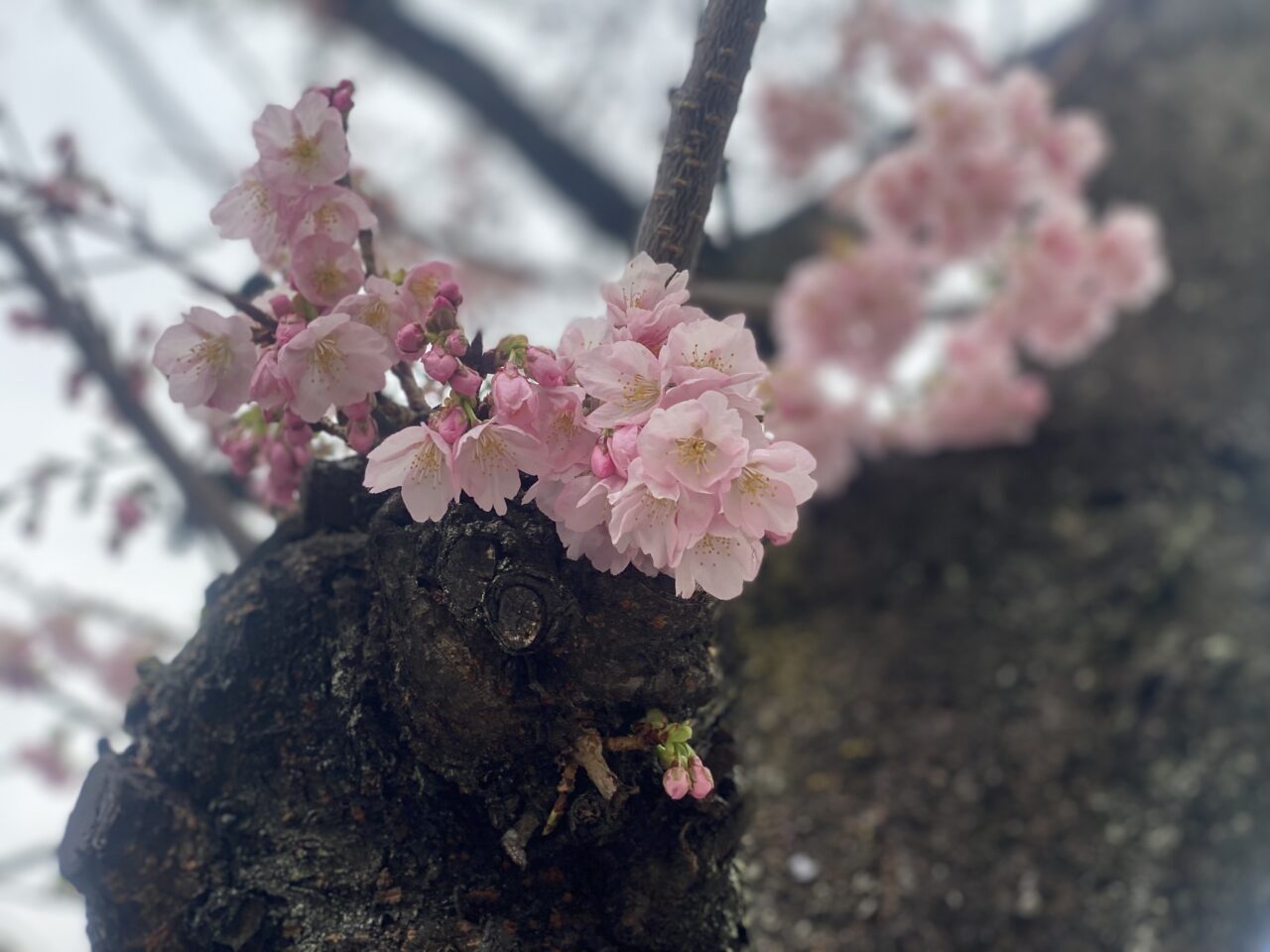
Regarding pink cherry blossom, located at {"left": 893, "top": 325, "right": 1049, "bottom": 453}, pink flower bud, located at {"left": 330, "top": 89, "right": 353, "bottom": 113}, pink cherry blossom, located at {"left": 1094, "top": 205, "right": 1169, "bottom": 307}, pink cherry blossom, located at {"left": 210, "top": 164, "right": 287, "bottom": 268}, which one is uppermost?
pink cherry blossom, located at {"left": 1094, "top": 205, "right": 1169, "bottom": 307}

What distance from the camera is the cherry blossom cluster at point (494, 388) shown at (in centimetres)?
81

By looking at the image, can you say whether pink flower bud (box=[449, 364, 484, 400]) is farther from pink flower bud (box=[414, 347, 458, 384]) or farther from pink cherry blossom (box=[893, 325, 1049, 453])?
pink cherry blossom (box=[893, 325, 1049, 453])

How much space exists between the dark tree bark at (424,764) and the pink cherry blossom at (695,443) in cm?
18

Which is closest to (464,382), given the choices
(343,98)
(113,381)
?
(343,98)

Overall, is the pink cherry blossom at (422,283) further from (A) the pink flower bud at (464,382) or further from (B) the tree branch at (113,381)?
(B) the tree branch at (113,381)

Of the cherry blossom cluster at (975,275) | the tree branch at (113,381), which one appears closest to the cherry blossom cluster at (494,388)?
the tree branch at (113,381)

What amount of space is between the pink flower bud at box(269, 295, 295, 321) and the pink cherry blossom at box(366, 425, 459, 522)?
0.21 m

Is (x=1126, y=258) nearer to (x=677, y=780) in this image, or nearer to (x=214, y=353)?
(x=677, y=780)

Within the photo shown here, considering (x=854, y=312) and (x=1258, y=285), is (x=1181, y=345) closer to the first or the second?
(x=1258, y=285)

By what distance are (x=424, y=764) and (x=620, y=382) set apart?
1.50 feet

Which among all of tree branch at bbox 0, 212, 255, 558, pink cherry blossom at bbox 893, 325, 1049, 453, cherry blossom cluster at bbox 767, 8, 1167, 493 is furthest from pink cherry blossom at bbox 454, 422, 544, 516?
pink cherry blossom at bbox 893, 325, 1049, 453

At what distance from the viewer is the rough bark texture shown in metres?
1.79

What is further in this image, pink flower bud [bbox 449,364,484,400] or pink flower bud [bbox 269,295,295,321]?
pink flower bud [bbox 269,295,295,321]

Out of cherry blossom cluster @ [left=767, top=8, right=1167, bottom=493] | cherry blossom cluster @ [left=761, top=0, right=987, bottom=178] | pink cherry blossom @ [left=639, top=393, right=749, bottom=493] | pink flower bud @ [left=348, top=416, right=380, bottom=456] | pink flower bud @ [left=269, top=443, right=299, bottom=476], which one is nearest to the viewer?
pink cherry blossom @ [left=639, top=393, right=749, bottom=493]
